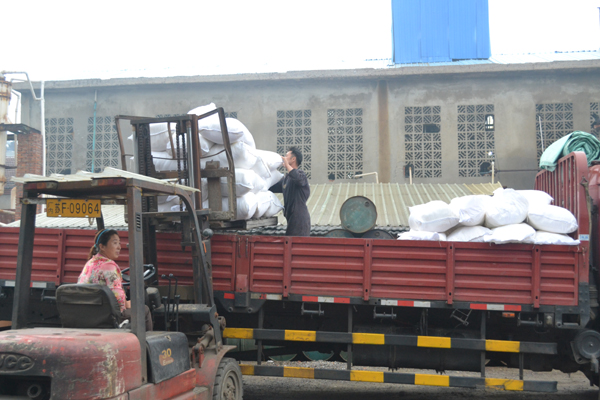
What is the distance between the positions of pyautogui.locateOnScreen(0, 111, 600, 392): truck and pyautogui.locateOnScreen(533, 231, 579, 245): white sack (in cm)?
6

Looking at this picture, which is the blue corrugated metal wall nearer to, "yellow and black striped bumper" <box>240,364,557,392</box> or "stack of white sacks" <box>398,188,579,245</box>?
"stack of white sacks" <box>398,188,579,245</box>

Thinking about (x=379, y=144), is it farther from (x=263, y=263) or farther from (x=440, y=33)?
(x=263, y=263)

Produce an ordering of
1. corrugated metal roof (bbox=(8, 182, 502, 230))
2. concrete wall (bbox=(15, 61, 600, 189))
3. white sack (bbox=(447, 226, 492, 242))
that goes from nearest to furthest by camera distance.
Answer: white sack (bbox=(447, 226, 492, 242))
corrugated metal roof (bbox=(8, 182, 502, 230))
concrete wall (bbox=(15, 61, 600, 189))

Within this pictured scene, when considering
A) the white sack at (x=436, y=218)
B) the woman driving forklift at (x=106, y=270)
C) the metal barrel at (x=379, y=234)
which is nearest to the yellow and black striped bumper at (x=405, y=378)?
the white sack at (x=436, y=218)

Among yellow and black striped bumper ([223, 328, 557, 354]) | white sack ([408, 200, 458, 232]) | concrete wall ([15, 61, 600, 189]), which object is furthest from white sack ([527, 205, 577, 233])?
concrete wall ([15, 61, 600, 189])

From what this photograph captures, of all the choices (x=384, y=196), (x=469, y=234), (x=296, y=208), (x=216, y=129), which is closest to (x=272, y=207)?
(x=296, y=208)

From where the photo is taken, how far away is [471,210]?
209 inches

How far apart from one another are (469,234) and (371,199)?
6585 mm

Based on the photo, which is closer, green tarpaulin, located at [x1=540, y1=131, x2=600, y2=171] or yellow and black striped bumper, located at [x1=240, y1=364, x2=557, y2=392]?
yellow and black striped bumper, located at [x1=240, y1=364, x2=557, y2=392]

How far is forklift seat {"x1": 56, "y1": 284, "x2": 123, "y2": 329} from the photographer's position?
3469mm

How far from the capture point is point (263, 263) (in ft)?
17.2

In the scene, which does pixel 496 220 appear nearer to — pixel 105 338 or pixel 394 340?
pixel 394 340

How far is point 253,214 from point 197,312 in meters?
1.49

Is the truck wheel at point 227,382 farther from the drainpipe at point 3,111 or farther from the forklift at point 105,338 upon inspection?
Answer: the drainpipe at point 3,111
